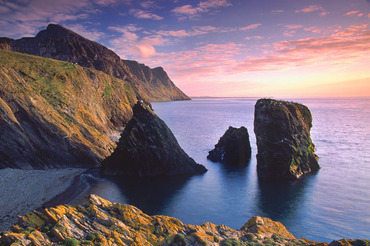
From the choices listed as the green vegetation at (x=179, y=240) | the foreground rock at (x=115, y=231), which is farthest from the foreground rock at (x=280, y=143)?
the green vegetation at (x=179, y=240)

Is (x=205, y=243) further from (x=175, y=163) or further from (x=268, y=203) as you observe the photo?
(x=175, y=163)

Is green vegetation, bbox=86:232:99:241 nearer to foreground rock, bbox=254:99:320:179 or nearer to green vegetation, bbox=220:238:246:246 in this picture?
green vegetation, bbox=220:238:246:246

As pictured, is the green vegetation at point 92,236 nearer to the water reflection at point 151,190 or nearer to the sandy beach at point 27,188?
the sandy beach at point 27,188

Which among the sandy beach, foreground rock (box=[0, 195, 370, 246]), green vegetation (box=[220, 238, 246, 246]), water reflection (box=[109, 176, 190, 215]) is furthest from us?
water reflection (box=[109, 176, 190, 215])

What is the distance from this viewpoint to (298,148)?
186 ft

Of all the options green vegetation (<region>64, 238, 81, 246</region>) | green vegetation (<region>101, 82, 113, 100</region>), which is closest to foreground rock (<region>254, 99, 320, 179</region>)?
green vegetation (<region>64, 238, 81, 246</region>)

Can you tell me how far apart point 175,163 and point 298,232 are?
103 ft

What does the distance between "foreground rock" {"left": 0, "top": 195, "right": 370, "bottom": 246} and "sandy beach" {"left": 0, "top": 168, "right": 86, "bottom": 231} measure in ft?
55.9

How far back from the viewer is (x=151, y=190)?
4803 centimetres

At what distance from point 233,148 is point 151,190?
34.5 meters

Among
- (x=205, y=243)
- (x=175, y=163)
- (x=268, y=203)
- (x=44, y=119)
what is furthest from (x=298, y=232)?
(x=44, y=119)

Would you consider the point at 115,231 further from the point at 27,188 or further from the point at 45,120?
the point at 45,120

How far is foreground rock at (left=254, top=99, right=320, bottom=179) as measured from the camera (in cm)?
5512

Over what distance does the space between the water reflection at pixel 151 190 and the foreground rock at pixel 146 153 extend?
2.67m
